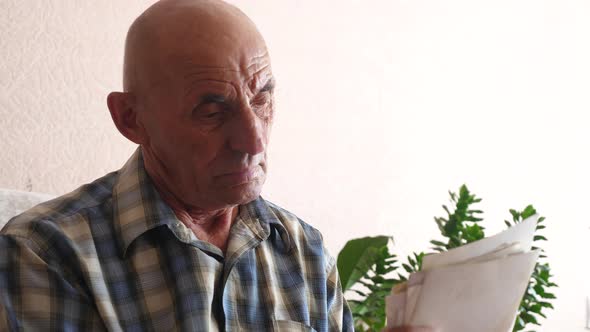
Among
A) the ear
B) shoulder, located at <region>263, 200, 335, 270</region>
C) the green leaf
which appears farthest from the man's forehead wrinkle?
the green leaf

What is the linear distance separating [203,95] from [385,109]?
5.04 feet

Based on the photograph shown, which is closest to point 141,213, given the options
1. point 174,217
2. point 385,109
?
point 174,217

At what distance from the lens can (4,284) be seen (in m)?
0.94

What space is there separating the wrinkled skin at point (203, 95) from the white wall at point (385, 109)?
72 centimetres

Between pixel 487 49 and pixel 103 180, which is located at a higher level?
pixel 487 49

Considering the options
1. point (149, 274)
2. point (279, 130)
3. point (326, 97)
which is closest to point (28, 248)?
point (149, 274)

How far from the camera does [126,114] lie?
1.13 m

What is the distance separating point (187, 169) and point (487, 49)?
1.95 meters

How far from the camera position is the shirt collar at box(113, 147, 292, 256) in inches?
41.2

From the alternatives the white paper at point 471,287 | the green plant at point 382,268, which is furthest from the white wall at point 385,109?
the white paper at point 471,287

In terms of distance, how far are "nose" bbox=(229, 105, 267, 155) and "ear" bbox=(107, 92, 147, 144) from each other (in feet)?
0.50

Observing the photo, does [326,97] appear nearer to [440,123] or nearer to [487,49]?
[440,123]

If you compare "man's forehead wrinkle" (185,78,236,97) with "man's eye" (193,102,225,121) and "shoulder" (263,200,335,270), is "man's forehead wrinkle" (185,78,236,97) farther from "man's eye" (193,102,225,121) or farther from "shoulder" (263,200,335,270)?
"shoulder" (263,200,335,270)

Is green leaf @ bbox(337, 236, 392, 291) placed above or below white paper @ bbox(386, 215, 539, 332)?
below
